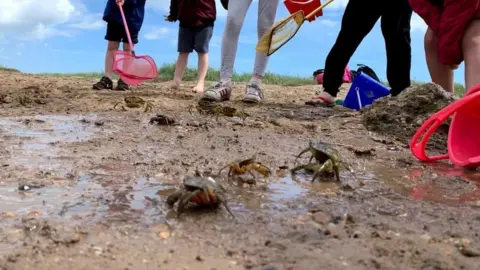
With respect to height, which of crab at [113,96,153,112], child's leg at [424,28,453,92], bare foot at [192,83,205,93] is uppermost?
child's leg at [424,28,453,92]

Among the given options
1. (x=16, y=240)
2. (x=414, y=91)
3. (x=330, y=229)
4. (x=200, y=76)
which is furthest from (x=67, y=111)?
(x=330, y=229)

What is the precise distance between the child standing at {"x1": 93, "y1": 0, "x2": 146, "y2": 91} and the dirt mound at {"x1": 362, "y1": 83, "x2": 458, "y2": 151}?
13.1ft

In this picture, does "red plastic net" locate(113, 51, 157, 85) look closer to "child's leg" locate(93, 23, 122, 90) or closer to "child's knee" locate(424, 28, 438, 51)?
"child's leg" locate(93, 23, 122, 90)

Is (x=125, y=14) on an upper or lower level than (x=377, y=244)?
upper

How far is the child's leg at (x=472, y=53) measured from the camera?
11.8ft

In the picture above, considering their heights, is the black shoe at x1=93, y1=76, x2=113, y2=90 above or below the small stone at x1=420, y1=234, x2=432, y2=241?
above

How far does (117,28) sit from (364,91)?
3524 mm

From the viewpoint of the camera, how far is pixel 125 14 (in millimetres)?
7277

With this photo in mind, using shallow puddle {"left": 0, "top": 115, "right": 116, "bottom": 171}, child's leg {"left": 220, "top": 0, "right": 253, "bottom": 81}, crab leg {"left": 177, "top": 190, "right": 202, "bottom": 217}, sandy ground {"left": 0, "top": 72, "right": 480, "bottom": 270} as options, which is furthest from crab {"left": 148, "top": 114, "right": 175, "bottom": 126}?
crab leg {"left": 177, "top": 190, "right": 202, "bottom": 217}

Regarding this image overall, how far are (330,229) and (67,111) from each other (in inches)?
151

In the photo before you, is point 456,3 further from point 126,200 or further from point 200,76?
point 200,76

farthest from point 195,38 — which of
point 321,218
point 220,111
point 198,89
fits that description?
point 321,218

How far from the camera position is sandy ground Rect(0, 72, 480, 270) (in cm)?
160

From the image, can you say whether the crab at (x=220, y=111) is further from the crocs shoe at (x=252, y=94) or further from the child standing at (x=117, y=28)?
the child standing at (x=117, y=28)
